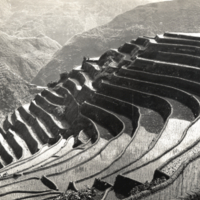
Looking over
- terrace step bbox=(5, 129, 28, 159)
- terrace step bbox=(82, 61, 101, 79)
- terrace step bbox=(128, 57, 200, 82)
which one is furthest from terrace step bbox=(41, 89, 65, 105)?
terrace step bbox=(128, 57, 200, 82)

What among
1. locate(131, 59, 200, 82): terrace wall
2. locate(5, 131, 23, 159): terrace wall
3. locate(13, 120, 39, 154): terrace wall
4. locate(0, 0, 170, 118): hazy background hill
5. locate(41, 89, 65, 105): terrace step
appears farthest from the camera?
locate(0, 0, 170, 118): hazy background hill

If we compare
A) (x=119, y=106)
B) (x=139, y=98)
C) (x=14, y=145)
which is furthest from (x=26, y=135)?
(x=139, y=98)

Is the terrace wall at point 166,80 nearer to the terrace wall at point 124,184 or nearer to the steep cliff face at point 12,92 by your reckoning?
the terrace wall at point 124,184

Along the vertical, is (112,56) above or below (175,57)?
above

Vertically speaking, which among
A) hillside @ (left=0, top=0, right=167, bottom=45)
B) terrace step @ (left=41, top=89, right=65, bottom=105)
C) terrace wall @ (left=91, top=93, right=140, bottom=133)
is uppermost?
hillside @ (left=0, top=0, right=167, bottom=45)

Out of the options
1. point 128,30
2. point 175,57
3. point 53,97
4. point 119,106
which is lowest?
point 119,106

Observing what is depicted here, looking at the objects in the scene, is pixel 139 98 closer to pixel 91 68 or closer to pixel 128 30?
pixel 91 68

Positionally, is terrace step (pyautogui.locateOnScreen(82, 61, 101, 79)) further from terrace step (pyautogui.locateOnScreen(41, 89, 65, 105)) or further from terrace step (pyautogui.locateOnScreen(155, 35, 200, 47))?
terrace step (pyautogui.locateOnScreen(155, 35, 200, 47))
